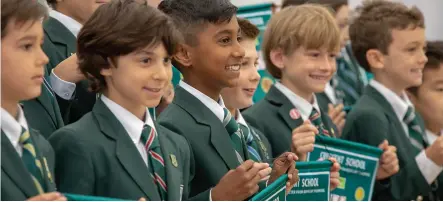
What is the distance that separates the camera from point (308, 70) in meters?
4.56

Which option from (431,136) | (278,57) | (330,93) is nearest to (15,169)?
(278,57)

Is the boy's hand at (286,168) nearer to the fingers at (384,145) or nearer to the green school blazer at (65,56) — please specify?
the green school blazer at (65,56)

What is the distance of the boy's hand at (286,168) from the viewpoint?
366 cm

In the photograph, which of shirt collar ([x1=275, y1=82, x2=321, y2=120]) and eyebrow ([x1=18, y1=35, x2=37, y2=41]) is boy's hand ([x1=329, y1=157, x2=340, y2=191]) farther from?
eyebrow ([x1=18, y1=35, x2=37, y2=41])

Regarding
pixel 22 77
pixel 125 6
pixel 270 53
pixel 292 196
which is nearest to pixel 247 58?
pixel 270 53

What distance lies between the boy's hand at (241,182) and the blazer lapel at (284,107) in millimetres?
1116

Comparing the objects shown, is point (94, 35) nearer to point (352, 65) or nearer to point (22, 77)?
point (22, 77)

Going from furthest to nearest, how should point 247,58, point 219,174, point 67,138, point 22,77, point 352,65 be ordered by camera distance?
point 352,65, point 247,58, point 219,174, point 67,138, point 22,77

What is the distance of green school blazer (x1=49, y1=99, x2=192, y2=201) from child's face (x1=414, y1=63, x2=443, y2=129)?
2600 millimetres

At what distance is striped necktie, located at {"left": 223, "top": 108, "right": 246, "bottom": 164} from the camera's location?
3699 mm

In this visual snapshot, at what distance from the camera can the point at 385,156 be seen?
15.4 feet

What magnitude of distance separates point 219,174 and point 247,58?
0.97 meters

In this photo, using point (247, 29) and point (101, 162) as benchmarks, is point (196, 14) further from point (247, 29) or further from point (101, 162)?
point (101, 162)

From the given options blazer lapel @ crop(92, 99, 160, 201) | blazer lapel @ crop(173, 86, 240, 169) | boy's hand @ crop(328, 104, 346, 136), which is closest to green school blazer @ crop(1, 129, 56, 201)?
blazer lapel @ crop(92, 99, 160, 201)
